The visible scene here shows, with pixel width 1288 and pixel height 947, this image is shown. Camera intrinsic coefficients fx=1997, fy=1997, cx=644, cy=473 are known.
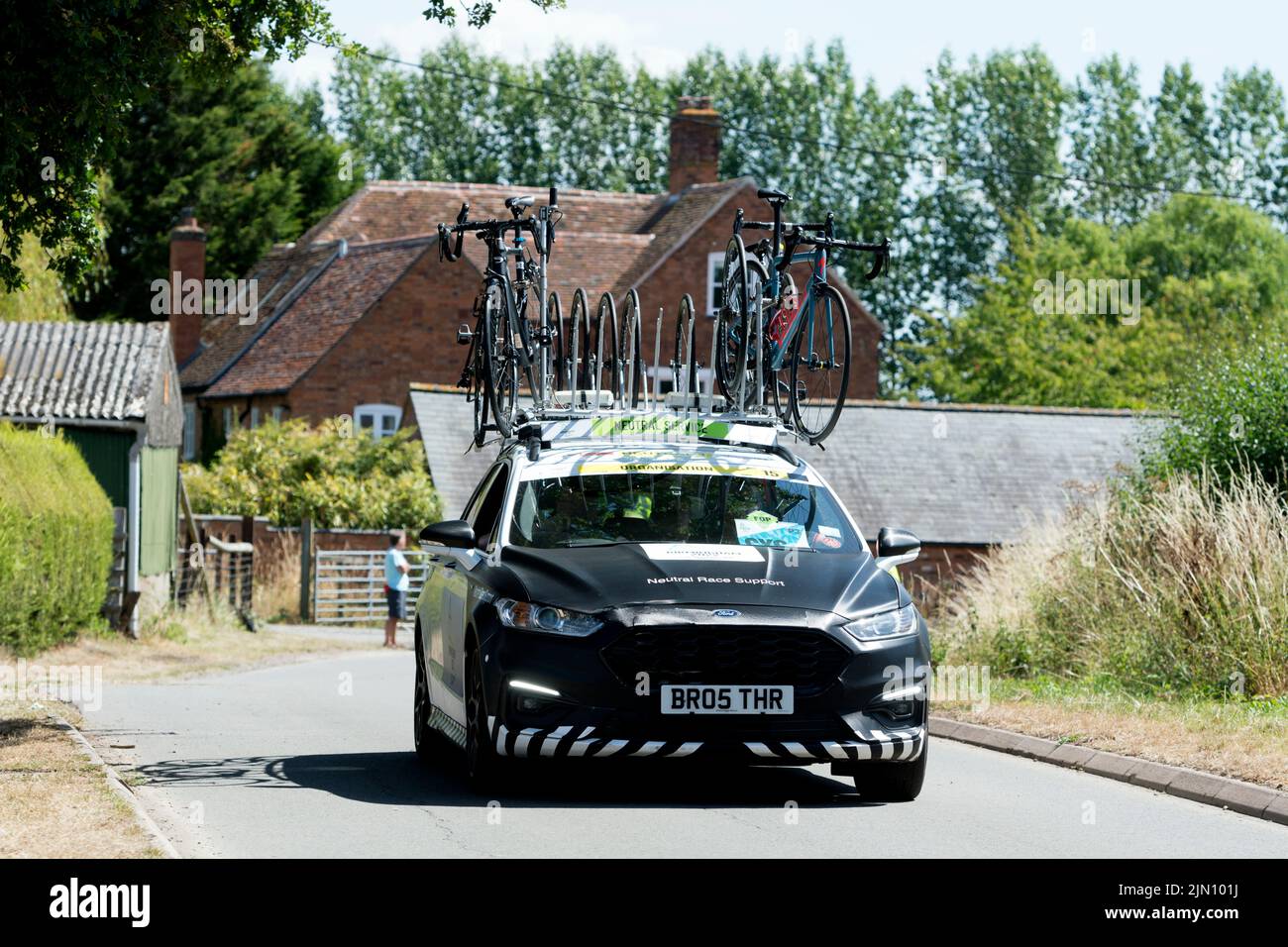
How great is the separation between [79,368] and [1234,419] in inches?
620

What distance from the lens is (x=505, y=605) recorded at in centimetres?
1029

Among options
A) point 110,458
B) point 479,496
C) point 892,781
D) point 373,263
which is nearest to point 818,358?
point 479,496

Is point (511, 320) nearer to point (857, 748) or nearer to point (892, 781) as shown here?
point (892, 781)

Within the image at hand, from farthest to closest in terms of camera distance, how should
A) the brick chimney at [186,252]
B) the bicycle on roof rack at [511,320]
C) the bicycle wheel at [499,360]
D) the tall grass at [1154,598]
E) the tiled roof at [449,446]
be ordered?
1. the brick chimney at [186,252]
2. the tiled roof at [449,446]
3. the tall grass at [1154,598]
4. the bicycle on roof rack at [511,320]
5. the bicycle wheel at [499,360]

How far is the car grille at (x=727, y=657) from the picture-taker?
995cm

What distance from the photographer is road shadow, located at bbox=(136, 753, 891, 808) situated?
10.6m

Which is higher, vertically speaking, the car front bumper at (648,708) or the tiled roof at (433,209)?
the tiled roof at (433,209)

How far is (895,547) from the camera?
1116 cm

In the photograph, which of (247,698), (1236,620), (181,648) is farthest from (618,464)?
→ (181,648)

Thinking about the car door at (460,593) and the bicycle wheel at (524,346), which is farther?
the bicycle wheel at (524,346)

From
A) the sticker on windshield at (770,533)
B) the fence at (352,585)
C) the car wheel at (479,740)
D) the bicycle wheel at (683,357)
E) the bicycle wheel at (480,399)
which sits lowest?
the fence at (352,585)
